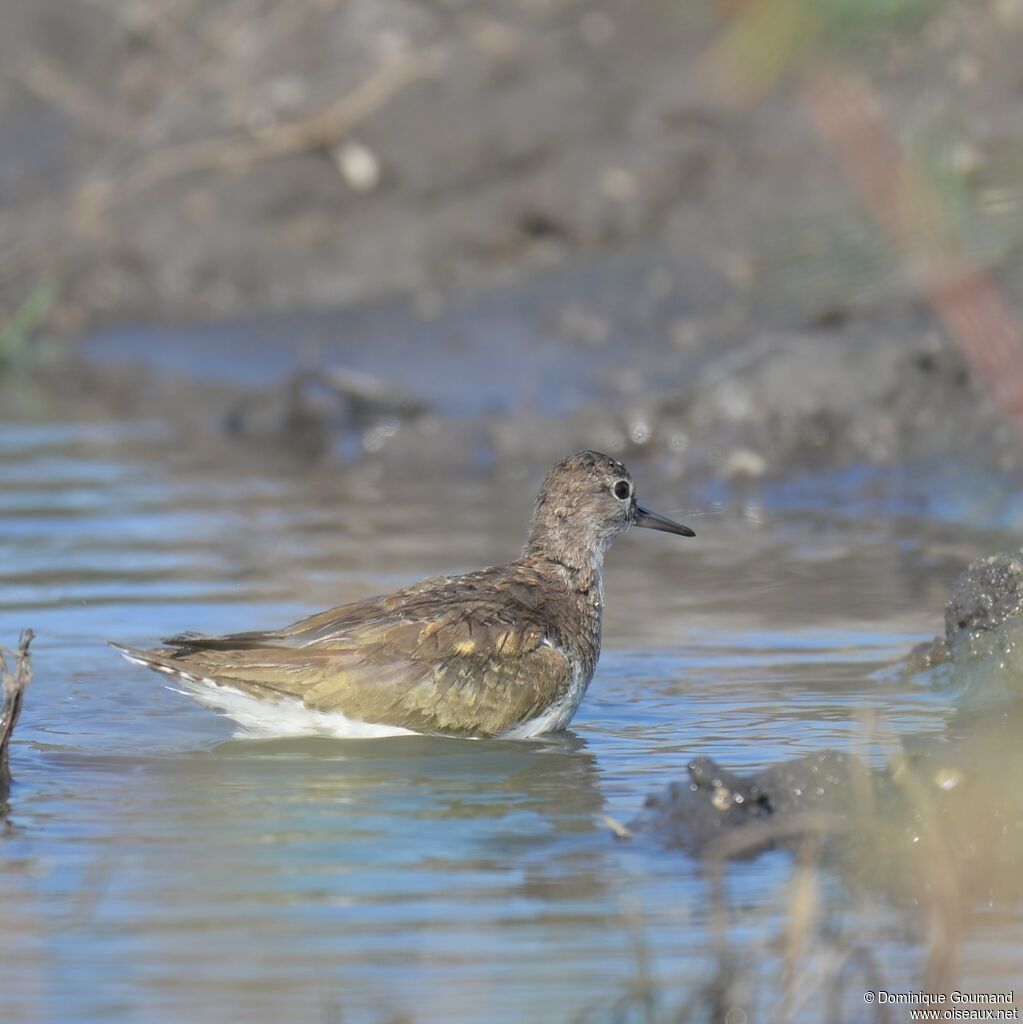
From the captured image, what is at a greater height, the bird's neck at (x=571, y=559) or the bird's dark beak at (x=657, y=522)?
the bird's dark beak at (x=657, y=522)

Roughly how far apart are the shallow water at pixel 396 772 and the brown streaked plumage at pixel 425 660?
0.44 ft

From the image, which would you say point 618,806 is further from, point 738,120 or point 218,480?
point 738,120

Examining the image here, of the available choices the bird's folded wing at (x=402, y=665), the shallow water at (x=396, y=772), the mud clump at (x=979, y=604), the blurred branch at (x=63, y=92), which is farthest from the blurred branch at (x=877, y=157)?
the blurred branch at (x=63, y=92)

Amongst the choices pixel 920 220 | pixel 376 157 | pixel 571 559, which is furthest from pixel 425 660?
pixel 376 157

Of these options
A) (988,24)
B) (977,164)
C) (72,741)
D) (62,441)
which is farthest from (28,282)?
(977,164)

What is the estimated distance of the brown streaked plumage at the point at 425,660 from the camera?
702 centimetres

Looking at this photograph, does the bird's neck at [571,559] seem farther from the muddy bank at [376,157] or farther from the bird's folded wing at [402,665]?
the muddy bank at [376,157]

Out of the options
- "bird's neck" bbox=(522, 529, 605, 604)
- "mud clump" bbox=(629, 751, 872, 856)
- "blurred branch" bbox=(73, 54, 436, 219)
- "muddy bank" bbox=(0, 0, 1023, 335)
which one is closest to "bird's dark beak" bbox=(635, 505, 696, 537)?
"bird's neck" bbox=(522, 529, 605, 604)

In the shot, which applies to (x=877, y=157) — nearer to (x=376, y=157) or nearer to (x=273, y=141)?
(x=273, y=141)

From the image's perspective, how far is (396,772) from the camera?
675 cm

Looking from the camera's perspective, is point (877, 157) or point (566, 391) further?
point (566, 391)

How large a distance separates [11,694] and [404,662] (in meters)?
1.48

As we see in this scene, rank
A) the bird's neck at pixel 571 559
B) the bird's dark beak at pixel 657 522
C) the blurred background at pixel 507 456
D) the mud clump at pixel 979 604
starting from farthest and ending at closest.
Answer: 1. the bird's dark beak at pixel 657 522
2. the bird's neck at pixel 571 559
3. the mud clump at pixel 979 604
4. the blurred background at pixel 507 456

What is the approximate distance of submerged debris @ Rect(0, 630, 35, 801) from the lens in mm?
6078
